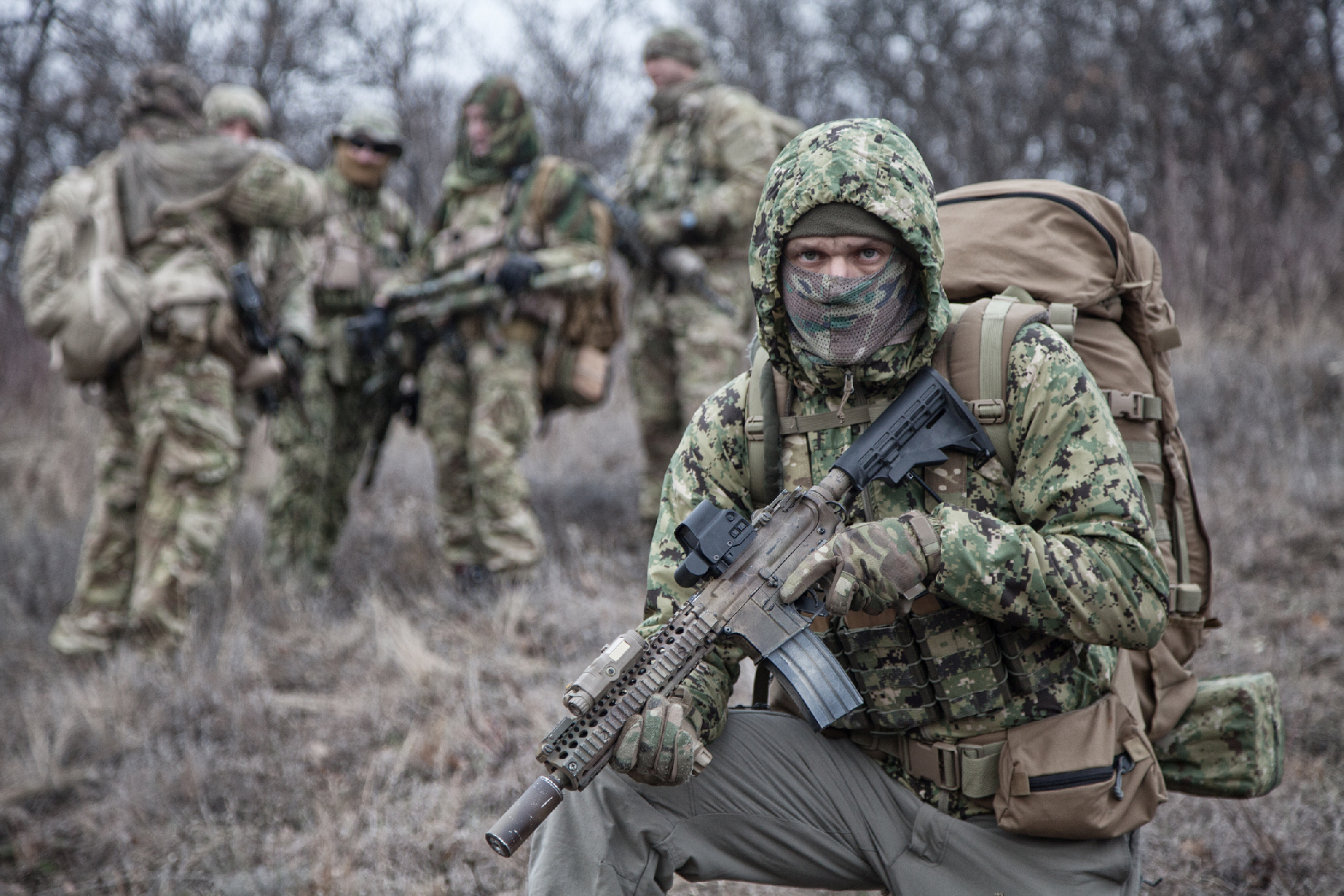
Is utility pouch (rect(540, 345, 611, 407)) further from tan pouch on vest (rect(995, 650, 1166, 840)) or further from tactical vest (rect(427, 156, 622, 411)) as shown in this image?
tan pouch on vest (rect(995, 650, 1166, 840))

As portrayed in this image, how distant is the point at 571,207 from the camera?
18.5ft

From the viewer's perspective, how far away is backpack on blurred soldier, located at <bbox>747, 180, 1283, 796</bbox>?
244cm

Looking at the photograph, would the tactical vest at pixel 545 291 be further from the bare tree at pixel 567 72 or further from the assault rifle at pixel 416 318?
the bare tree at pixel 567 72

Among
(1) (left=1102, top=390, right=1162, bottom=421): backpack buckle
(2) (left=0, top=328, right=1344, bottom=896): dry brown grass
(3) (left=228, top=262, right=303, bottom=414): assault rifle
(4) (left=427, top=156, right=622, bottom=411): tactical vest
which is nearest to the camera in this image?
(1) (left=1102, top=390, right=1162, bottom=421): backpack buckle

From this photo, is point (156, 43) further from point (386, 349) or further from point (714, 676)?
point (714, 676)

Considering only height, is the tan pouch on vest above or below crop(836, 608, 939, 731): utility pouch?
below

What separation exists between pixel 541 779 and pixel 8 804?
2999 millimetres

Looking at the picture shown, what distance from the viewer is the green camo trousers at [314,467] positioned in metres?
5.82

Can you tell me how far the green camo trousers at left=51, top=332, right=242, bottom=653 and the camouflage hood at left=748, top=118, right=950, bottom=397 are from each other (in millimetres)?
3465

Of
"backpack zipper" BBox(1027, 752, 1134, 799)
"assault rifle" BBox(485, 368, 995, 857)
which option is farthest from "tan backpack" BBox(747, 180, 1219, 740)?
"backpack zipper" BBox(1027, 752, 1134, 799)

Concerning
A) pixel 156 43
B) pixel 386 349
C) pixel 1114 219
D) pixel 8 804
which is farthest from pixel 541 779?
pixel 156 43

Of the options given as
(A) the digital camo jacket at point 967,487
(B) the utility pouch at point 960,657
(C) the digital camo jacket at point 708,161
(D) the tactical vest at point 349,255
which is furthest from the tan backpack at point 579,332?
(B) the utility pouch at point 960,657

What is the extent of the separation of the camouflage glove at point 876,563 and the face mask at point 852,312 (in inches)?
14.8

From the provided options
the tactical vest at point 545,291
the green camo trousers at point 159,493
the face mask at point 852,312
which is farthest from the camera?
the tactical vest at point 545,291
